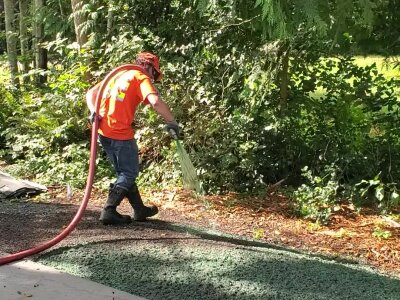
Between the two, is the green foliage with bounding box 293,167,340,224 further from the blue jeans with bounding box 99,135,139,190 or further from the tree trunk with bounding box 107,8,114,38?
the tree trunk with bounding box 107,8,114,38

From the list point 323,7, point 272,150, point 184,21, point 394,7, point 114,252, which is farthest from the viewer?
point 184,21

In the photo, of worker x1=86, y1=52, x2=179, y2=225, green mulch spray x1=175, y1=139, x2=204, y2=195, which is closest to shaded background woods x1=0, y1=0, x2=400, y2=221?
green mulch spray x1=175, y1=139, x2=204, y2=195

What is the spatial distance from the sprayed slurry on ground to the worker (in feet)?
2.40

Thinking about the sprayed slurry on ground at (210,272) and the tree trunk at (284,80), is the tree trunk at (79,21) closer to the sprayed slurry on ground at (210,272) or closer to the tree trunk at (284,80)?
the tree trunk at (284,80)

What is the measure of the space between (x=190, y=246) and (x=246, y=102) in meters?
4.04

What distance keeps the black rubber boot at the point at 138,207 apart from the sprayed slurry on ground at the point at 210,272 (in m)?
0.79

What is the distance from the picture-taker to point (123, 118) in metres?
5.11

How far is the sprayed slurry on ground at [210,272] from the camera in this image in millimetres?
3742

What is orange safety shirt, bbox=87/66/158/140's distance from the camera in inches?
197

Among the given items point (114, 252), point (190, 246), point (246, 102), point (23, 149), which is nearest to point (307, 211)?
point (246, 102)

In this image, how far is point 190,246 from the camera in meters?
4.62

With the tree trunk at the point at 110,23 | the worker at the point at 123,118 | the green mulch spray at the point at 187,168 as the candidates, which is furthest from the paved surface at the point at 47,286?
the tree trunk at the point at 110,23

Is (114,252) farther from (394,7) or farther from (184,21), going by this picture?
(184,21)

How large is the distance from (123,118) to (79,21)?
565 cm
